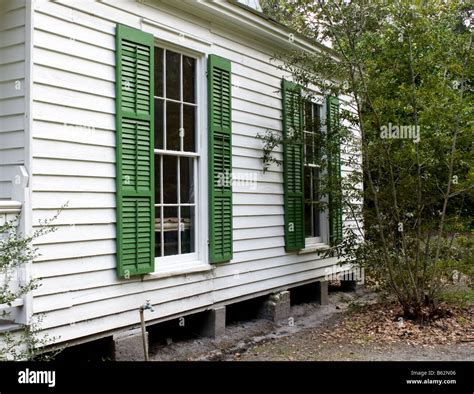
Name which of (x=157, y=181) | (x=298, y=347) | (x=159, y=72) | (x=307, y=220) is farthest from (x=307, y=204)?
(x=159, y=72)

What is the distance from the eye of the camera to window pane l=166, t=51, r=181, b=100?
238 inches

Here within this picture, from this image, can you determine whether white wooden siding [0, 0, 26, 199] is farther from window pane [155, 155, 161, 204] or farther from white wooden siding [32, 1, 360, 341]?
window pane [155, 155, 161, 204]

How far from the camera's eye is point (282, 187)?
26.7 feet

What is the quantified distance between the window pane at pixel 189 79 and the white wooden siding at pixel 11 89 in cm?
209

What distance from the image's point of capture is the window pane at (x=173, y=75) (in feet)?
19.9

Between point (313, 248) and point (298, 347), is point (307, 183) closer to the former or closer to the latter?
point (313, 248)

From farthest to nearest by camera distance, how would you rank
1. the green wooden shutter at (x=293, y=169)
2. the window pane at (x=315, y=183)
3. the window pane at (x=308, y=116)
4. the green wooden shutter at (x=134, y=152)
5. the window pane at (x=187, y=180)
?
1. the window pane at (x=315, y=183)
2. the window pane at (x=308, y=116)
3. the green wooden shutter at (x=293, y=169)
4. the window pane at (x=187, y=180)
5. the green wooden shutter at (x=134, y=152)

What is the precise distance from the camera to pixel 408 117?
23.5ft

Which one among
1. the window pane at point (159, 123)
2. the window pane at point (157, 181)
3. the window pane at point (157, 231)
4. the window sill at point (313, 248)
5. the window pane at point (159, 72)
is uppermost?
the window pane at point (159, 72)

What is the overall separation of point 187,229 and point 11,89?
99.0 inches

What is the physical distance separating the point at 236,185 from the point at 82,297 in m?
2.73

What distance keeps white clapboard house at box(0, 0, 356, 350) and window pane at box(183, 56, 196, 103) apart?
17 mm

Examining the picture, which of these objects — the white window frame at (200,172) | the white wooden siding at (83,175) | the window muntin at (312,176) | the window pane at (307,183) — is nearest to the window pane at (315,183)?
the window muntin at (312,176)

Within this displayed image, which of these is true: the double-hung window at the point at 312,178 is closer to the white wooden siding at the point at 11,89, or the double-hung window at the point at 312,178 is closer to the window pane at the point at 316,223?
the window pane at the point at 316,223
